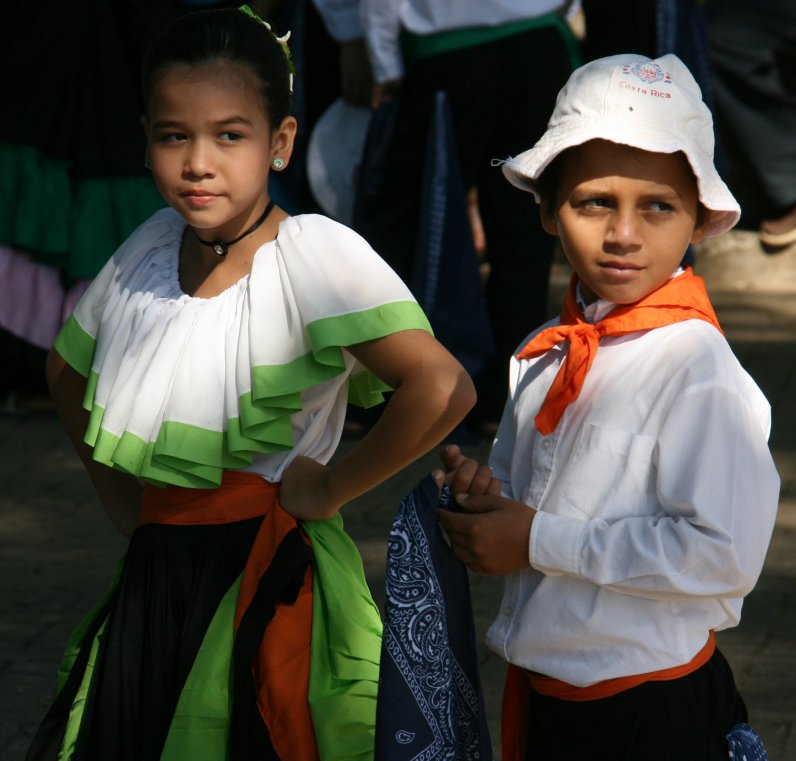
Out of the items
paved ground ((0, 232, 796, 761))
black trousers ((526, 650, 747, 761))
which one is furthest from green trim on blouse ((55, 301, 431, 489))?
paved ground ((0, 232, 796, 761))

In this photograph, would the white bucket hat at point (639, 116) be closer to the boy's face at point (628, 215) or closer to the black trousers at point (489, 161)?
the boy's face at point (628, 215)

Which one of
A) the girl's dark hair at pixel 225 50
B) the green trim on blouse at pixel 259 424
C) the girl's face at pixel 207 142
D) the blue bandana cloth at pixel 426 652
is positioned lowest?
the blue bandana cloth at pixel 426 652

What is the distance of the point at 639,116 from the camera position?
205 centimetres

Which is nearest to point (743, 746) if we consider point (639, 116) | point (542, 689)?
point (542, 689)

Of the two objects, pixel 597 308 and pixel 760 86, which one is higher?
pixel 597 308

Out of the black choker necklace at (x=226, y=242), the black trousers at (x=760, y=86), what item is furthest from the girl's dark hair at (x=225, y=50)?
the black trousers at (x=760, y=86)

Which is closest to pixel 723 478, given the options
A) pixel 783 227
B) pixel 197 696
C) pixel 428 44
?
pixel 197 696

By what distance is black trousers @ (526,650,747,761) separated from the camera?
2.07 m

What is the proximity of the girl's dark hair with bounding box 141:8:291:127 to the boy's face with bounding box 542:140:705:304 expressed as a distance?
64 cm

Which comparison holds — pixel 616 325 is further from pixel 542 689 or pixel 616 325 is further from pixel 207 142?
pixel 207 142

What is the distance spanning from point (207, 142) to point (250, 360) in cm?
36

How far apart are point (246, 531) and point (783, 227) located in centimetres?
494

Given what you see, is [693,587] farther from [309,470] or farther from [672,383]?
[309,470]

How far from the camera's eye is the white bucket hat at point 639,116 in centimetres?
204
